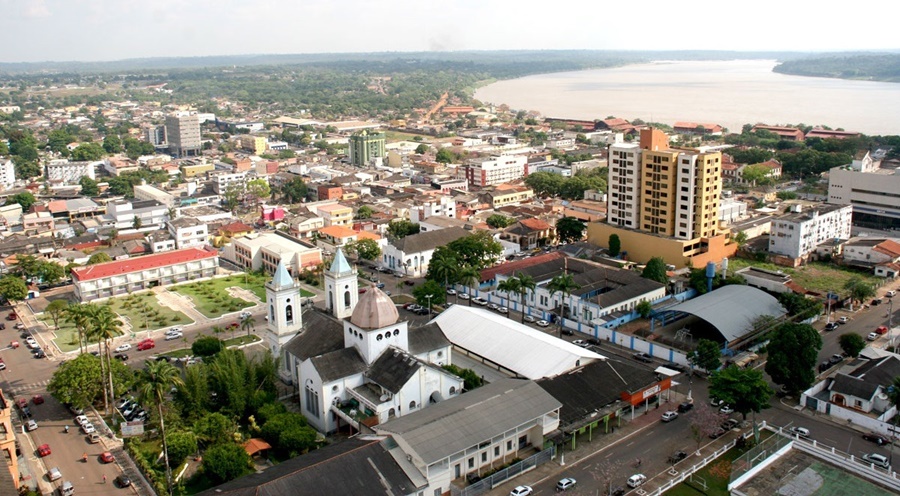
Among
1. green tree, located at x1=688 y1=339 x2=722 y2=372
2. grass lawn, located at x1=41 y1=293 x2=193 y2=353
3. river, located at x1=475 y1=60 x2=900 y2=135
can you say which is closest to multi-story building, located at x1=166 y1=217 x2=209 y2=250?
grass lawn, located at x1=41 y1=293 x2=193 y2=353

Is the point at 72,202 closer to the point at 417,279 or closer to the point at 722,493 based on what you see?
the point at 417,279

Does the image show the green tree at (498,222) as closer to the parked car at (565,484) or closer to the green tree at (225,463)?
the parked car at (565,484)

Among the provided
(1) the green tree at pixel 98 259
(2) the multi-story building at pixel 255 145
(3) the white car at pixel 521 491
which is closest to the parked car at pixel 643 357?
(3) the white car at pixel 521 491

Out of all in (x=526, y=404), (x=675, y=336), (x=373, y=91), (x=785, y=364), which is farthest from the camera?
(x=373, y=91)

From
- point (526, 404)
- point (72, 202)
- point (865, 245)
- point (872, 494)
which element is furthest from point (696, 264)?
point (72, 202)

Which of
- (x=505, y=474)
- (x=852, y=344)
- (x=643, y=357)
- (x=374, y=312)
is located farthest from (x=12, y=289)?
(x=852, y=344)

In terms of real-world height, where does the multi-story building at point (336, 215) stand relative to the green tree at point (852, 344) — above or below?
above

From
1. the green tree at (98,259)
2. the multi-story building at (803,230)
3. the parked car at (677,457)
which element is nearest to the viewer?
the parked car at (677,457)
